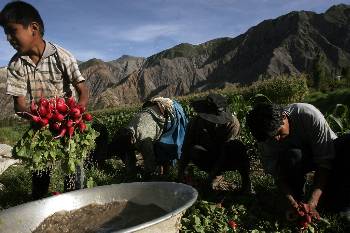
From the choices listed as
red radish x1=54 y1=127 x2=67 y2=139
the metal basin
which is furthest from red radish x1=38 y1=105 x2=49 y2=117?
the metal basin

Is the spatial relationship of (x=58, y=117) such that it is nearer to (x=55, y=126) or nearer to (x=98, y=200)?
(x=55, y=126)

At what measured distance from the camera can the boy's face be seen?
11.3ft

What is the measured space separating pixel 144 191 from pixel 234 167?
5.67 ft

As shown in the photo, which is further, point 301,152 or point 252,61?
point 252,61

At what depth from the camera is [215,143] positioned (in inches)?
180

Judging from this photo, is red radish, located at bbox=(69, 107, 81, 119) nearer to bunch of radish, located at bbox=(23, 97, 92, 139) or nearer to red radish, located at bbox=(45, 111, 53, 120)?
bunch of radish, located at bbox=(23, 97, 92, 139)

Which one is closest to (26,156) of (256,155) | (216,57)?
(256,155)

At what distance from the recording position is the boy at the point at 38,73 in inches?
141

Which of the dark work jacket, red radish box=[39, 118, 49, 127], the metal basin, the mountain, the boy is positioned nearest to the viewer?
the metal basin

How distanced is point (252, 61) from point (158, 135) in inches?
3936

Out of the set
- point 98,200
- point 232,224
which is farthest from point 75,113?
point 232,224

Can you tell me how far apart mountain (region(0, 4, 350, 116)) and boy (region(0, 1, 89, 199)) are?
2883 inches

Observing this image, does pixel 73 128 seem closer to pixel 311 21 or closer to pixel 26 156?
pixel 26 156

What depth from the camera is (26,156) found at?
2.84 m
